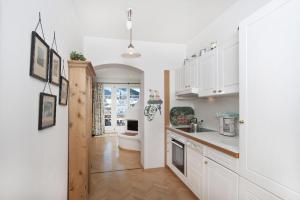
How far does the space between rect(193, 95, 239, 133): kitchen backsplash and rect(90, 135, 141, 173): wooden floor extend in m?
1.78

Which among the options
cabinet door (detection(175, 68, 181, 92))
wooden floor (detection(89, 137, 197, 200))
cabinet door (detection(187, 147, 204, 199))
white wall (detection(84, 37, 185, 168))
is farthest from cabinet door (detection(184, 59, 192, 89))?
wooden floor (detection(89, 137, 197, 200))

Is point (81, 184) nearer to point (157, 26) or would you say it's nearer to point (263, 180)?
point (263, 180)

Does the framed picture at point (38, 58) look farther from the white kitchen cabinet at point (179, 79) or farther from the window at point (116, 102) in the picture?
the window at point (116, 102)

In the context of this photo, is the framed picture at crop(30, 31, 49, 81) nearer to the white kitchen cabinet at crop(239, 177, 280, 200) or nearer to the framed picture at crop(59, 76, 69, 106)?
the framed picture at crop(59, 76, 69, 106)

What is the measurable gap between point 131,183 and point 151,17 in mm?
2806

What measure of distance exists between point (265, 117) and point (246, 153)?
0.40m

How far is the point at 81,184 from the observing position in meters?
1.97

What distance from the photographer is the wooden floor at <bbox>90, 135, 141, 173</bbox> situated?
359 centimetres

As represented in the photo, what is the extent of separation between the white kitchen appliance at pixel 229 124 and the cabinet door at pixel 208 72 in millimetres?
402

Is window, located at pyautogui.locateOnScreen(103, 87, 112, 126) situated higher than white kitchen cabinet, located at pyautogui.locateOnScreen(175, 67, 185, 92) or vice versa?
white kitchen cabinet, located at pyautogui.locateOnScreen(175, 67, 185, 92)

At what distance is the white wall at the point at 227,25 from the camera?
6.84 ft

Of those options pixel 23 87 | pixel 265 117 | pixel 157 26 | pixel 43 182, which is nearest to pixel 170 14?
pixel 157 26

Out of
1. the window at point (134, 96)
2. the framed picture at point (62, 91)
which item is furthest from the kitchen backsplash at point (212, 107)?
the window at point (134, 96)

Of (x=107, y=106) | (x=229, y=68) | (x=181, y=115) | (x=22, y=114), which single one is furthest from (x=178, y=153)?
(x=107, y=106)
